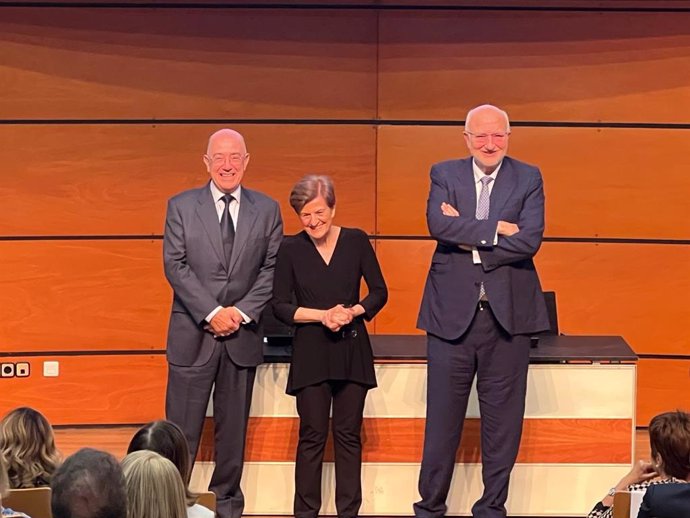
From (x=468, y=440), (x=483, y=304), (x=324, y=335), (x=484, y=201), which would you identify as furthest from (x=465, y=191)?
(x=468, y=440)

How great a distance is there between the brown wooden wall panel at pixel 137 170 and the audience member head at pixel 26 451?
2.97 metres

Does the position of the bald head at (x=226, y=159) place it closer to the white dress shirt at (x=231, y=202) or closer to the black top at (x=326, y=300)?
the white dress shirt at (x=231, y=202)

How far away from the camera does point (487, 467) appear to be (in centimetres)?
422

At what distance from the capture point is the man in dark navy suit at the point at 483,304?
4.11m

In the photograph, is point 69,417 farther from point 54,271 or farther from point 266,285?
point 266,285

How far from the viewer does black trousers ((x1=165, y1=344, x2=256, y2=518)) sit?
4227 mm

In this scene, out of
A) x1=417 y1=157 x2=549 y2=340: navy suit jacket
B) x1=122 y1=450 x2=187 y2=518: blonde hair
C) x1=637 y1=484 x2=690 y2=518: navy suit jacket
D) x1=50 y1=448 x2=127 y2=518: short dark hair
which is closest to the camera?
x1=50 y1=448 x2=127 y2=518: short dark hair

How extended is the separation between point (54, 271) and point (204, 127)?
107 centimetres

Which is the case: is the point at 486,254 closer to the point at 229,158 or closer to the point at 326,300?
the point at 326,300

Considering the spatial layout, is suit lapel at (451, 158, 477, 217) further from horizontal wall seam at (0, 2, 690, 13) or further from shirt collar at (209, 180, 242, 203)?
horizontal wall seam at (0, 2, 690, 13)

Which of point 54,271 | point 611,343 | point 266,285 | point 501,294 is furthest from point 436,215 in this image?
point 54,271

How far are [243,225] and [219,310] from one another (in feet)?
1.09

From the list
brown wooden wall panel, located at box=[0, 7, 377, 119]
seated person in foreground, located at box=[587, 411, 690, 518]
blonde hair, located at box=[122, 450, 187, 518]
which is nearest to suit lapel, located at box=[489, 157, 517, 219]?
seated person in foreground, located at box=[587, 411, 690, 518]

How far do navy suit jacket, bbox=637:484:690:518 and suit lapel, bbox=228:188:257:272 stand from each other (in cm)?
197
